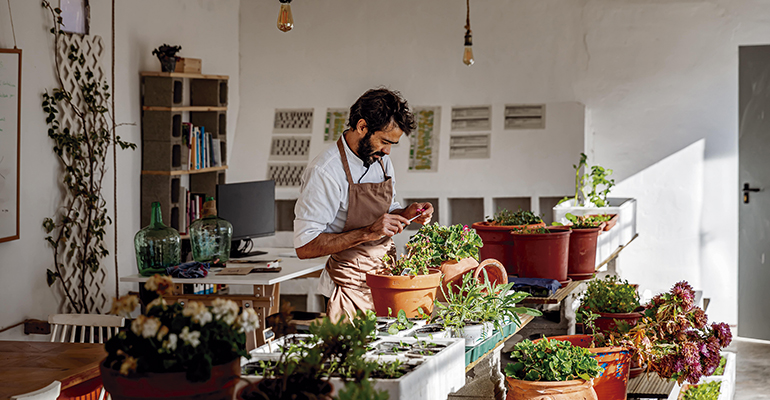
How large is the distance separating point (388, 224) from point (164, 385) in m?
1.38

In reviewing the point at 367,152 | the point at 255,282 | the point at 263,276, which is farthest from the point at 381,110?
the point at 263,276

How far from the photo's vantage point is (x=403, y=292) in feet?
7.08

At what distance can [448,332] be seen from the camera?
6.41 feet

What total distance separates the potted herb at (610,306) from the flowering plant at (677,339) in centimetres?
7

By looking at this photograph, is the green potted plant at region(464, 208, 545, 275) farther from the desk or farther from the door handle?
the door handle

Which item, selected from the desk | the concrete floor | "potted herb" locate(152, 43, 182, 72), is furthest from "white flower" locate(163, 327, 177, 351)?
"potted herb" locate(152, 43, 182, 72)

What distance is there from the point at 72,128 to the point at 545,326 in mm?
3030

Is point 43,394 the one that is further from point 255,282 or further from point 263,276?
point 263,276

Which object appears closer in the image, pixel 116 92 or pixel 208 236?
pixel 208 236

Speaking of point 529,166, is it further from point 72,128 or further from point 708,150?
point 72,128

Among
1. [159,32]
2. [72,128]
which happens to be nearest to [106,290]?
[72,128]

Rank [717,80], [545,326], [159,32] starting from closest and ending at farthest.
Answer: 1. [545,326]
2. [159,32]
3. [717,80]

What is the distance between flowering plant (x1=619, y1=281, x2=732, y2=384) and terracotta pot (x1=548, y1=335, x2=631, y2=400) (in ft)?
0.46

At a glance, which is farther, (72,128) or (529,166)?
(529,166)
